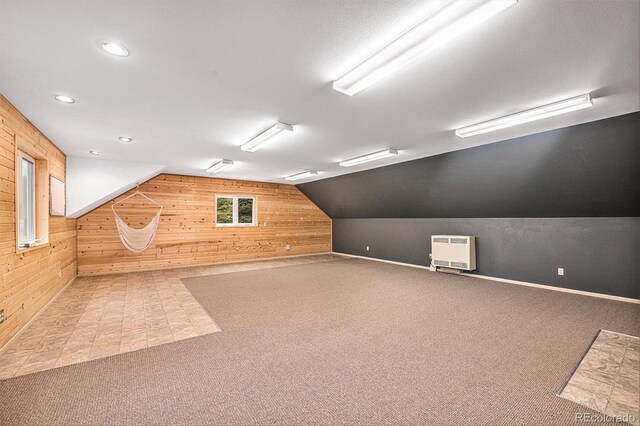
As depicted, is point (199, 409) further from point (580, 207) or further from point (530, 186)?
point (580, 207)

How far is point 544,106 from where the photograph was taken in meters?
2.69

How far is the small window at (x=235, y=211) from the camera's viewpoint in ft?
24.3

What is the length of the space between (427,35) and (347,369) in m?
2.31

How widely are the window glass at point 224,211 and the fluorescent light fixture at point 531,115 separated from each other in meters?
5.82

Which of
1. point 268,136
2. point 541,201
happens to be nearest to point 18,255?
point 268,136

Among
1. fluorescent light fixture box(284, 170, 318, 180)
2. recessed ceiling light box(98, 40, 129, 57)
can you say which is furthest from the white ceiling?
fluorescent light fixture box(284, 170, 318, 180)

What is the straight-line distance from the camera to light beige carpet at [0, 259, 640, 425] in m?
1.74

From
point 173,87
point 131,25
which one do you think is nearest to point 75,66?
point 173,87

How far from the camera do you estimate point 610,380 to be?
6.75 ft

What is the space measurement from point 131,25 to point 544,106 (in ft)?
10.9

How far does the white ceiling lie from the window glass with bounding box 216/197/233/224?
3.85 m

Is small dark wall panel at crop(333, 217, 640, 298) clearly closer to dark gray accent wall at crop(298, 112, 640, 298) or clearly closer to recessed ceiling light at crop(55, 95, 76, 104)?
dark gray accent wall at crop(298, 112, 640, 298)

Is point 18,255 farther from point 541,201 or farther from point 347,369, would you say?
point 541,201

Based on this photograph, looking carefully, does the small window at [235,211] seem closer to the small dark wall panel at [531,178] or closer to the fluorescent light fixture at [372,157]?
the small dark wall panel at [531,178]
